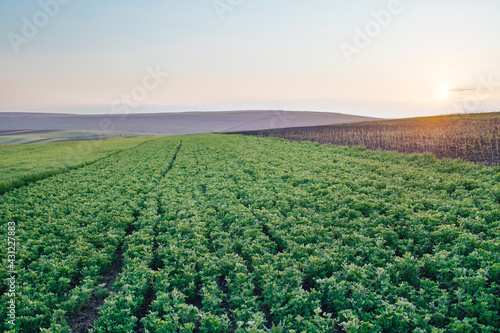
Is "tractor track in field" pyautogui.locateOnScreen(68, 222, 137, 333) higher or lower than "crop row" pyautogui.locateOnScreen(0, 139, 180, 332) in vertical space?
lower

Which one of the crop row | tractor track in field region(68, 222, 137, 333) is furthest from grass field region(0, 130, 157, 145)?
tractor track in field region(68, 222, 137, 333)

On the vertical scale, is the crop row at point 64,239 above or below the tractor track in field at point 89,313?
above

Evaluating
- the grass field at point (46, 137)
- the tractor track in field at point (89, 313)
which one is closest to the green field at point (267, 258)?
the tractor track in field at point (89, 313)

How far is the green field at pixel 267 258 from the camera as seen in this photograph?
17.0 feet

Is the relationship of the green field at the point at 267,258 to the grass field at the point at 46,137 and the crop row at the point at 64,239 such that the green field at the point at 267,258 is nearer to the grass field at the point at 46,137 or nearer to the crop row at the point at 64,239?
the crop row at the point at 64,239

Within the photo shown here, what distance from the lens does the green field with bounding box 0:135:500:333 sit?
5188 millimetres

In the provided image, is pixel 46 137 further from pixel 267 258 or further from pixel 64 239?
pixel 267 258

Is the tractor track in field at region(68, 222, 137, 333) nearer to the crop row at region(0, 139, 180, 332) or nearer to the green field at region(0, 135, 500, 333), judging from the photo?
the green field at region(0, 135, 500, 333)

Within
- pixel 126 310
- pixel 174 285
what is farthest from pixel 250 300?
pixel 126 310

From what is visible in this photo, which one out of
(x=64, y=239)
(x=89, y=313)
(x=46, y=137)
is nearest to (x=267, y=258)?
(x=89, y=313)

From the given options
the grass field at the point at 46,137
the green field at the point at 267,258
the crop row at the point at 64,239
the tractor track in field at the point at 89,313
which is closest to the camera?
the green field at the point at 267,258

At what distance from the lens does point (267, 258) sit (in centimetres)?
709

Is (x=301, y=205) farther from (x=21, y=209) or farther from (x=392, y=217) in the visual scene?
(x=21, y=209)

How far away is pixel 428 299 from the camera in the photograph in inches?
214
